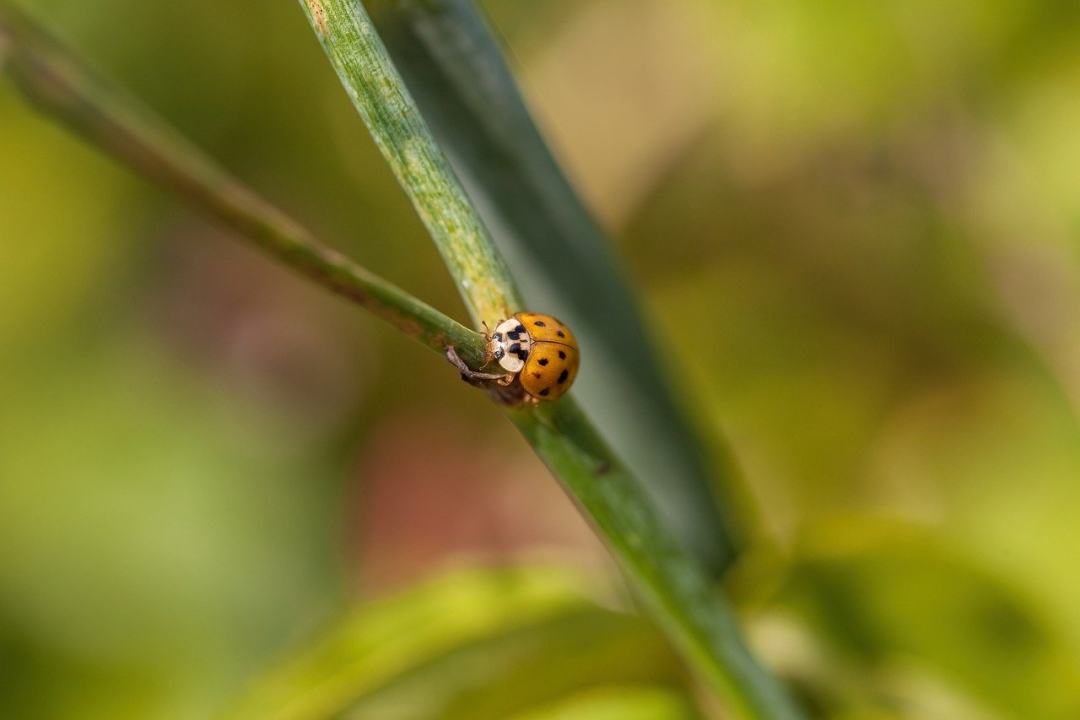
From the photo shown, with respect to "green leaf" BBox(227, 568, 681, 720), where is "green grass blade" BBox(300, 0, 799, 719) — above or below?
below

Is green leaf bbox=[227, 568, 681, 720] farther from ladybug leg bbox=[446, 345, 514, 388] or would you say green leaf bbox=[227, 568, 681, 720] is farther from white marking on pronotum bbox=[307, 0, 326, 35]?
white marking on pronotum bbox=[307, 0, 326, 35]

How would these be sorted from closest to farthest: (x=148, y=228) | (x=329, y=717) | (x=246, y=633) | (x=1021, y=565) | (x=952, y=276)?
(x=329, y=717) → (x=1021, y=565) → (x=952, y=276) → (x=246, y=633) → (x=148, y=228)

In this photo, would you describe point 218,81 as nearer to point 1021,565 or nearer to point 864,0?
point 864,0

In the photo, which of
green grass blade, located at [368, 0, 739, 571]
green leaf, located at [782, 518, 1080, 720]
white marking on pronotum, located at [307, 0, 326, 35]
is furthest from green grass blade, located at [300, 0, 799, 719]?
green leaf, located at [782, 518, 1080, 720]

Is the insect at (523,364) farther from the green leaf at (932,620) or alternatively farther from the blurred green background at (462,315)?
the blurred green background at (462,315)

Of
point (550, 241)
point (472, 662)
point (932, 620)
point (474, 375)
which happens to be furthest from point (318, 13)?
point (932, 620)

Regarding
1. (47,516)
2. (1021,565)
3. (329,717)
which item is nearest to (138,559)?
(47,516)
